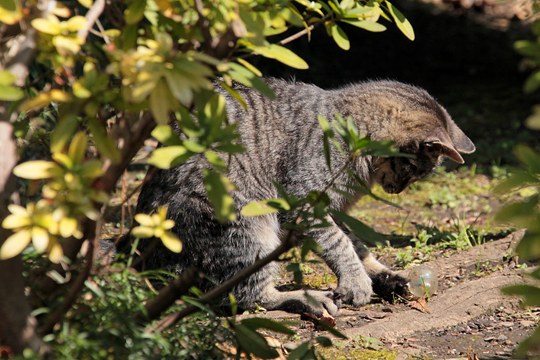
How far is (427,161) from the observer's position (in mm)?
5227

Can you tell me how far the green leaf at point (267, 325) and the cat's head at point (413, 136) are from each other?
2437 mm

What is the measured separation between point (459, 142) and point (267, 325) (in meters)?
2.79

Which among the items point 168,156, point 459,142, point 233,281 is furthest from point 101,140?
point 459,142

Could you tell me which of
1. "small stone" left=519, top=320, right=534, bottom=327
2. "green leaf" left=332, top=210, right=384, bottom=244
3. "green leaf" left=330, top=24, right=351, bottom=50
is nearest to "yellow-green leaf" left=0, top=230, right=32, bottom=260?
"green leaf" left=332, top=210, right=384, bottom=244

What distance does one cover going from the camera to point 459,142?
523 cm

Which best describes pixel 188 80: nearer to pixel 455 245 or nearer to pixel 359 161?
pixel 359 161

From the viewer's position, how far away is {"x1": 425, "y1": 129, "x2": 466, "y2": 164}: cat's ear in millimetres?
4957

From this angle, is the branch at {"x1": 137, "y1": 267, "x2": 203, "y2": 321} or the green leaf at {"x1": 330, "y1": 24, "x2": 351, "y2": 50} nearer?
the branch at {"x1": 137, "y1": 267, "x2": 203, "y2": 321}

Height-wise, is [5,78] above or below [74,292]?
above

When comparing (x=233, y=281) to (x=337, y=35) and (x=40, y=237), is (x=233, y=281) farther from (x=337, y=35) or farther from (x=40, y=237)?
(x=337, y=35)

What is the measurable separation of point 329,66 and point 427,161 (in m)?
4.64

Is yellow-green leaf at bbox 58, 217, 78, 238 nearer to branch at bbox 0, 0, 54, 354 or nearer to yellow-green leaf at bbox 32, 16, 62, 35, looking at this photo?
branch at bbox 0, 0, 54, 354

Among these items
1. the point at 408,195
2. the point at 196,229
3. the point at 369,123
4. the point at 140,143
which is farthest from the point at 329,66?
the point at 140,143

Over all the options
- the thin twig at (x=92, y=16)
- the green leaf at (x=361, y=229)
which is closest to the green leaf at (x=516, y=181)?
the green leaf at (x=361, y=229)
